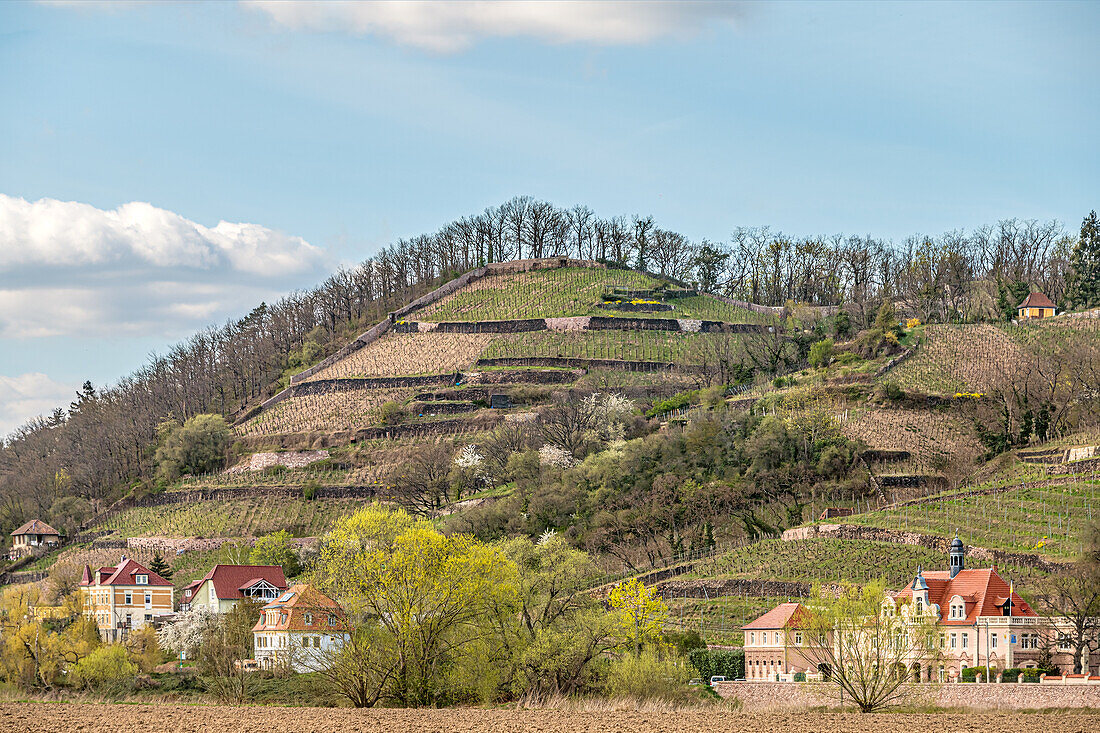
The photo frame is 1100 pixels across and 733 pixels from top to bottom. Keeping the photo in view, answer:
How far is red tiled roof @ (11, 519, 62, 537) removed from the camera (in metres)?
114

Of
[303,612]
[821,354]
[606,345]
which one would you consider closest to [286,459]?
[606,345]

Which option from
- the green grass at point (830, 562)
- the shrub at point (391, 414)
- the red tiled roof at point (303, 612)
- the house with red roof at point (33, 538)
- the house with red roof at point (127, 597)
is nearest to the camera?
the red tiled roof at point (303, 612)

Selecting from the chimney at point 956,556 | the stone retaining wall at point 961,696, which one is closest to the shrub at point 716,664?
the stone retaining wall at point 961,696

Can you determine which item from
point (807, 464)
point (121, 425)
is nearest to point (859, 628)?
point (807, 464)

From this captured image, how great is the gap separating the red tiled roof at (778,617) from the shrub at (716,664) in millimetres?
2635

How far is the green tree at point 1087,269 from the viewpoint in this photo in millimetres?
118625

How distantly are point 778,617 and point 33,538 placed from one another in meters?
74.5

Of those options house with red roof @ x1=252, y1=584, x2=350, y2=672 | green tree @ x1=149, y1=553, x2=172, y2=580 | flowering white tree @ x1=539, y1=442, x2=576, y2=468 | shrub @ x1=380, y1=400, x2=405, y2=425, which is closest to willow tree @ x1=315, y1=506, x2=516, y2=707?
house with red roof @ x1=252, y1=584, x2=350, y2=672

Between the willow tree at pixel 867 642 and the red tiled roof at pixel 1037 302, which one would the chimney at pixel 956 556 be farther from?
the red tiled roof at pixel 1037 302

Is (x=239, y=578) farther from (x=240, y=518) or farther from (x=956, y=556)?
(x=956, y=556)

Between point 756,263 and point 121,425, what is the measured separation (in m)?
72.6

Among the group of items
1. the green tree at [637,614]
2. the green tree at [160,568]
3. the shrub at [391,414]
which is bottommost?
the green tree at [160,568]

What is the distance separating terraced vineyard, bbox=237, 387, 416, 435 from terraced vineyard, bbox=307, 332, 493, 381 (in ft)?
17.0

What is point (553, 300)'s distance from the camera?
480ft
